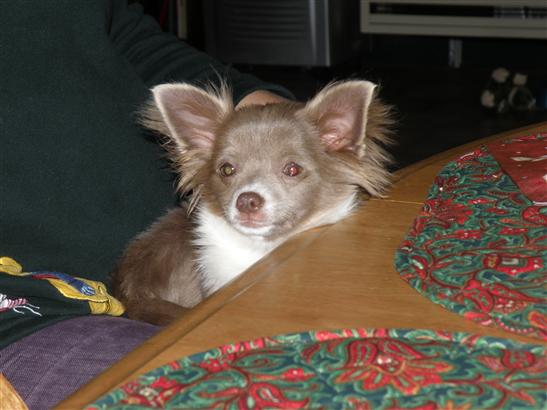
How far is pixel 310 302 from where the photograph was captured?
3.66ft

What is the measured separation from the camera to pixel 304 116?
5.79 ft

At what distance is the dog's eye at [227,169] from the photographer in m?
1.75

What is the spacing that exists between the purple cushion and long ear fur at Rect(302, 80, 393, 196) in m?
0.50

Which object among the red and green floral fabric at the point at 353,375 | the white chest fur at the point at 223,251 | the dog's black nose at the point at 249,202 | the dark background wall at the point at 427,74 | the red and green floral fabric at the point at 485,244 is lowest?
the dark background wall at the point at 427,74

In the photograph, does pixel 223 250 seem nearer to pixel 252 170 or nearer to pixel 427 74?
pixel 252 170

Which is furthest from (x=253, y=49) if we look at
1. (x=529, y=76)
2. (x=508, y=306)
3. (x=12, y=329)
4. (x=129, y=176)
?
(x=508, y=306)

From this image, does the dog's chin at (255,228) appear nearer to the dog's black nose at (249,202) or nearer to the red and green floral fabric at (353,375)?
the dog's black nose at (249,202)

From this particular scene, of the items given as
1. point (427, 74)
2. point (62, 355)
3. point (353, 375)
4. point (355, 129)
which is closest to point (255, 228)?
point (355, 129)

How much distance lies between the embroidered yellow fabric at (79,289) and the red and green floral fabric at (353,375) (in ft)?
2.21

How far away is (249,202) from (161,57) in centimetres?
61

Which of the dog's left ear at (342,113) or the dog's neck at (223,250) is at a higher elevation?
the dog's left ear at (342,113)

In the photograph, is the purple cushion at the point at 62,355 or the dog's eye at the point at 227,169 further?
the dog's eye at the point at 227,169

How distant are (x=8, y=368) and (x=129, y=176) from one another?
63 centimetres

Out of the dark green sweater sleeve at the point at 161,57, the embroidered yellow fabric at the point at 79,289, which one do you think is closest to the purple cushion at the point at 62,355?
the embroidered yellow fabric at the point at 79,289
